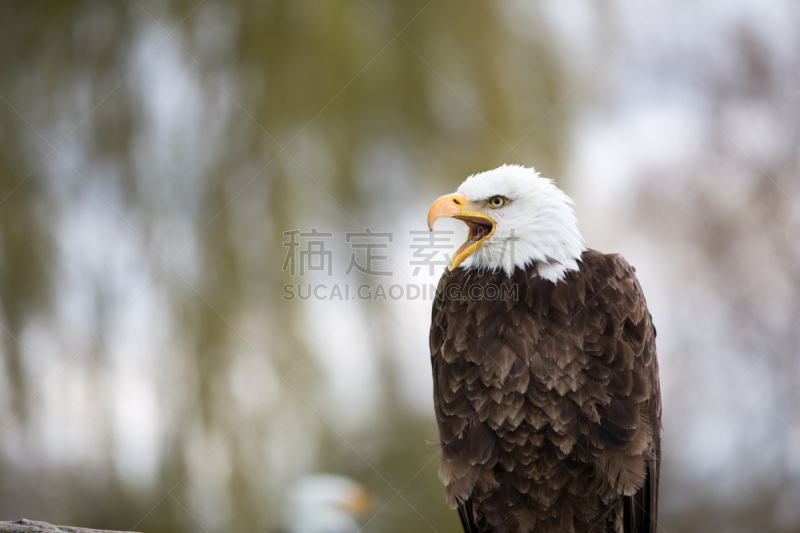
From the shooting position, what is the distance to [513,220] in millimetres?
2219

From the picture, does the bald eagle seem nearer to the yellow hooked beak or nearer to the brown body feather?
the brown body feather

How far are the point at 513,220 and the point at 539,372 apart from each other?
63cm

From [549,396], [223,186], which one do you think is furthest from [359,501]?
[549,396]

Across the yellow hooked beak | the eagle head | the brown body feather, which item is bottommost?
the yellow hooked beak

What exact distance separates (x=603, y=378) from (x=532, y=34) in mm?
3514

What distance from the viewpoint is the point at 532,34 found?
15.0 ft

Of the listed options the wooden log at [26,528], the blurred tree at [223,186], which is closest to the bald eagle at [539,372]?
the wooden log at [26,528]

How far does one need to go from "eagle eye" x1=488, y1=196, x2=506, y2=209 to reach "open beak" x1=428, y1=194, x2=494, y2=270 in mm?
58

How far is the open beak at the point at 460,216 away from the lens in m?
2.21

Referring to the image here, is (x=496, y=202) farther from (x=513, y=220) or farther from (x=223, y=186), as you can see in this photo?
(x=223, y=186)

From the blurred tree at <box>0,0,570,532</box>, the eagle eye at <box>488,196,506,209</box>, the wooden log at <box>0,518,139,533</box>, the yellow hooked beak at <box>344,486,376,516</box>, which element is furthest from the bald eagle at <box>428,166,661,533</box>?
the yellow hooked beak at <box>344,486,376,516</box>

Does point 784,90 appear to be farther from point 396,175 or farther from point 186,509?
point 186,509

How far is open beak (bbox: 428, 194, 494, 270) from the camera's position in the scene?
2.21 meters

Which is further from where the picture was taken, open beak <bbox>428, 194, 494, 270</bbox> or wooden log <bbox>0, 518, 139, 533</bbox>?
open beak <bbox>428, 194, 494, 270</bbox>
